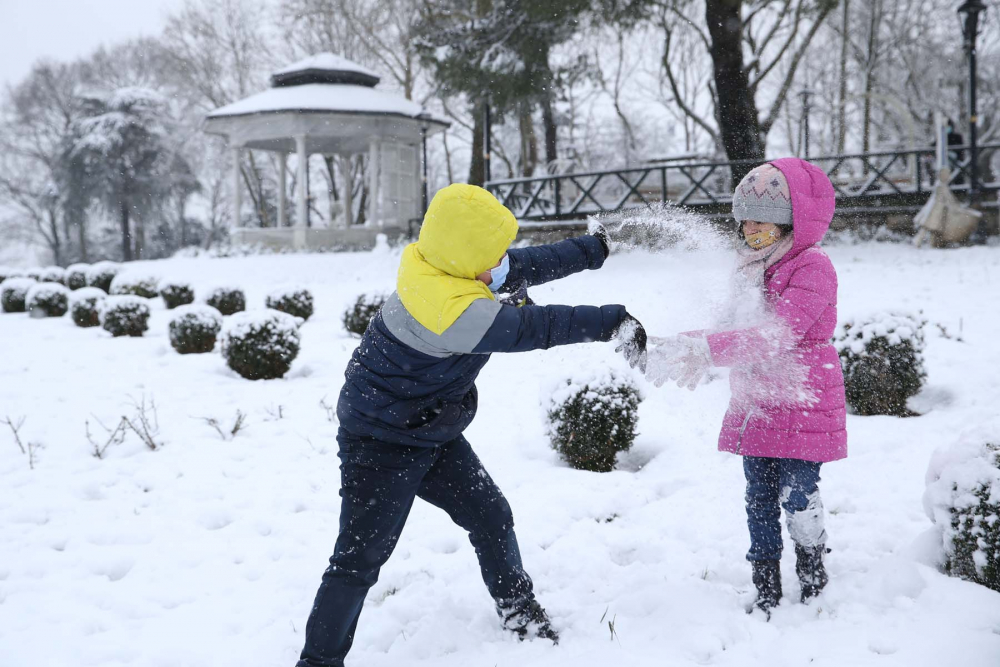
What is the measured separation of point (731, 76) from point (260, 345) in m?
9.13

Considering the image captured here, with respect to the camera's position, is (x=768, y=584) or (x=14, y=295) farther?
(x=14, y=295)

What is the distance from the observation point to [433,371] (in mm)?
2064

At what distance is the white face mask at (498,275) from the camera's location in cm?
218

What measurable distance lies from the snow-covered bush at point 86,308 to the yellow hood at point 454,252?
10.5 m

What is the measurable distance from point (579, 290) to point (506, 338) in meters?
2.60

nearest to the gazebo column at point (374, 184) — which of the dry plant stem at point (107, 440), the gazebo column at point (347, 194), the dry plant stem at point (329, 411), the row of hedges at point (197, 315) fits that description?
the gazebo column at point (347, 194)

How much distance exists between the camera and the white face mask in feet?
7.14

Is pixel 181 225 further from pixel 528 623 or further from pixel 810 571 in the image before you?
pixel 810 571

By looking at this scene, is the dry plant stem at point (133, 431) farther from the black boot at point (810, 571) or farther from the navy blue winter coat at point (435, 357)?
the black boot at point (810, 571)

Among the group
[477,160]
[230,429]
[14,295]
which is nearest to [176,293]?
[14,295]

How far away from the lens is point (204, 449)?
15.6ft

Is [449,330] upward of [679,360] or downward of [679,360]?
upward

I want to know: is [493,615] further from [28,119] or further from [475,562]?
[28,119]

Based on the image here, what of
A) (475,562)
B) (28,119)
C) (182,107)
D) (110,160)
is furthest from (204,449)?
(28,119)
